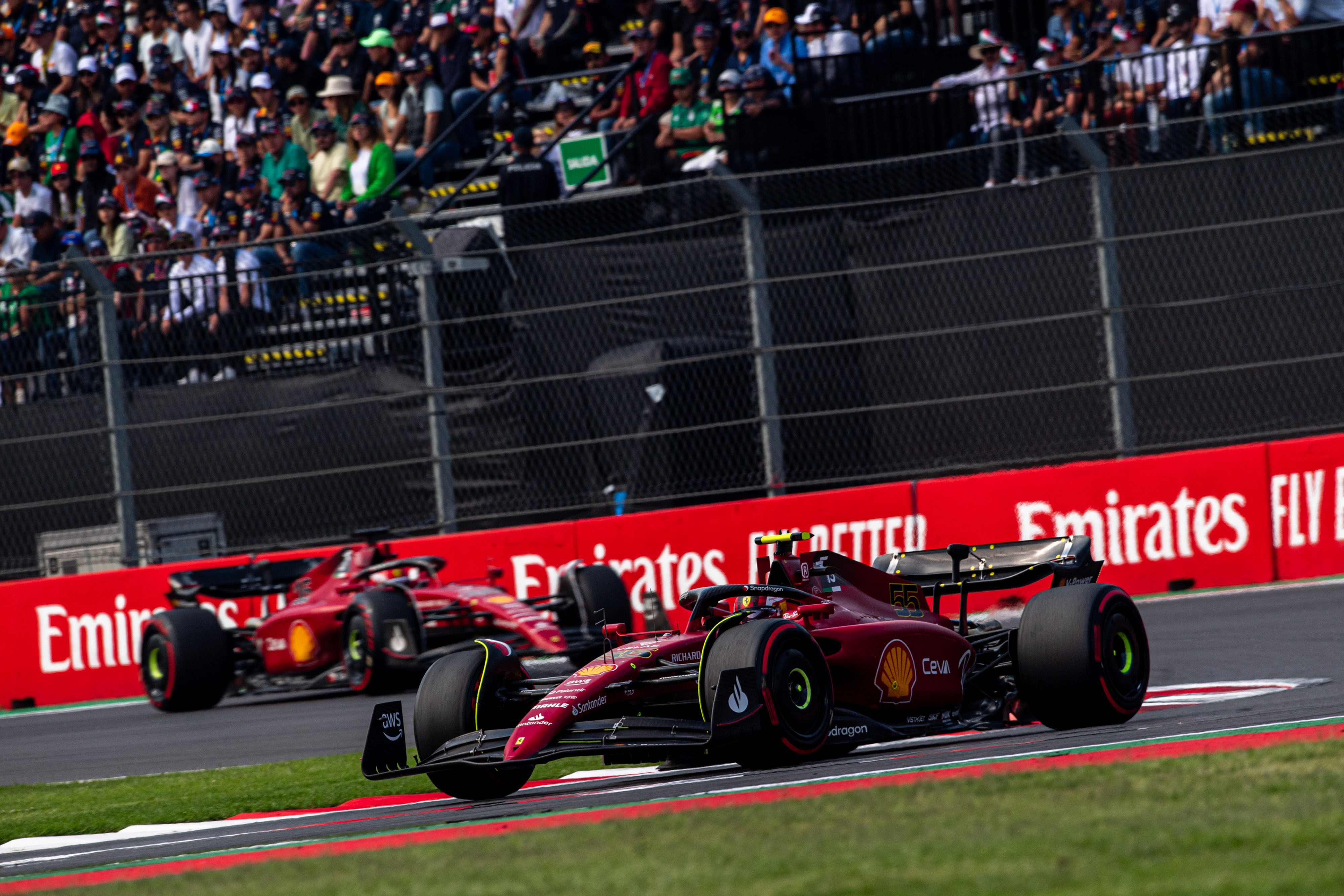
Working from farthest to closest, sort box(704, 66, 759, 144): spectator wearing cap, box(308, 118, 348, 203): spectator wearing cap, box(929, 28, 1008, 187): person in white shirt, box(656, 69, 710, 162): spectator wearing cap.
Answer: box(308, 118, 348, 203): spectator wearing cap
box(656, 69, 710, 162): spectator wearing cap
box(704, 66, 759, 144): spectator wearing cap
box(929, 28, 1008, 187): person in white shirt

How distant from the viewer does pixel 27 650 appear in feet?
47.9

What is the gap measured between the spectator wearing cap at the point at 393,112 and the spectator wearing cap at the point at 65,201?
3611mm

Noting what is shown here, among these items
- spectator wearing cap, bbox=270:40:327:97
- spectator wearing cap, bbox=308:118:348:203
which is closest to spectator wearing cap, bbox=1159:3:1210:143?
spectator wearing cap, bbox=308:118:348:203

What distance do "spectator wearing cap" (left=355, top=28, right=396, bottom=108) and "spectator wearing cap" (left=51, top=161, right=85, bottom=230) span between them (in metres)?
3.38

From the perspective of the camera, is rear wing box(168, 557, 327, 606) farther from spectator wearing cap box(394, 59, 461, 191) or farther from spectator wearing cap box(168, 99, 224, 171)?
spectator wearing cap box(168, 99, 224, 171)

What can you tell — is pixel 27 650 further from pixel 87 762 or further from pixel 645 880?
pixel 645 880

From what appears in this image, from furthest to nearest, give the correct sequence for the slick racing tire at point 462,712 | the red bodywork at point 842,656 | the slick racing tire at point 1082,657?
the slick racing tire at point 1082,657
the slick racing tire at point 462,712
the red bodywork at point 842,656

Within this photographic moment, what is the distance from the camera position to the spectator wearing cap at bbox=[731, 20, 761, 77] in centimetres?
1608

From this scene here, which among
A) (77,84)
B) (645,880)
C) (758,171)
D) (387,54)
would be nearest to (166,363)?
(758,171)

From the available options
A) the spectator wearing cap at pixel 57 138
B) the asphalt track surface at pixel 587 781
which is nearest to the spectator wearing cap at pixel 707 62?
the asphalt track surface at pixel 587 781

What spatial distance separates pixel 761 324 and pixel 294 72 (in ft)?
30.5

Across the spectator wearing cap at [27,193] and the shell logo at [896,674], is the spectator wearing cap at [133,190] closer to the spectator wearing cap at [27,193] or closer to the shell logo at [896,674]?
the spectator wearing cap at [27,193]

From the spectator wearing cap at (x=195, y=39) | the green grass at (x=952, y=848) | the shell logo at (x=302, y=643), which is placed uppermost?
the spectator wearing cap at (x=195, y=39)

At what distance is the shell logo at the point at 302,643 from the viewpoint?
12.7 m
